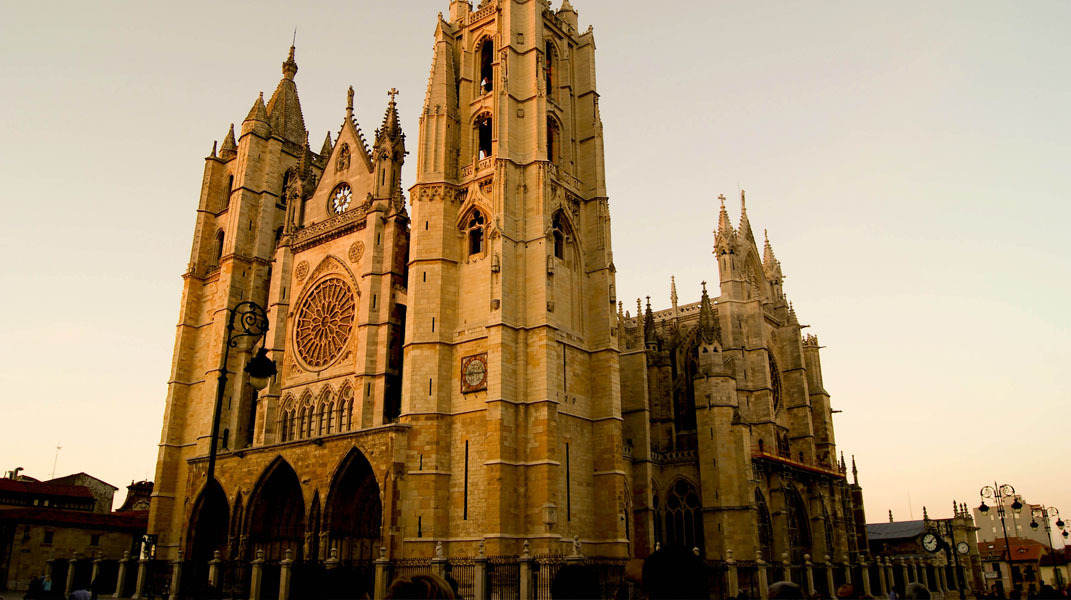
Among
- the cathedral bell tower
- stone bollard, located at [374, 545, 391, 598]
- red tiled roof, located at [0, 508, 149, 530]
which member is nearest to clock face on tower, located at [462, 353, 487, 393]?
the cathedral bell tower

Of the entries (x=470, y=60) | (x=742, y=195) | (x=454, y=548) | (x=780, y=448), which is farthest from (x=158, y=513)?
(x=742, y=195)

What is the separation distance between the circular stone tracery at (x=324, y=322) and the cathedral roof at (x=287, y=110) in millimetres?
10699

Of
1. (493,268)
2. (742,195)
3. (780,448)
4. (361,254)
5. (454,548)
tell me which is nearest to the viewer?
(454,548)

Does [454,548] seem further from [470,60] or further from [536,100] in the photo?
[470,60]

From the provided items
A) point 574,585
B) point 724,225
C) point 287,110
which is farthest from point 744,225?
point 574,585

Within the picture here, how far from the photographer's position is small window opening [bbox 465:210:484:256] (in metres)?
28.0

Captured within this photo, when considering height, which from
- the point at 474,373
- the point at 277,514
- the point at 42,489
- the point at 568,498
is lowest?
the point at 277,514

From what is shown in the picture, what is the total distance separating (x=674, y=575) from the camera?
4.80 m

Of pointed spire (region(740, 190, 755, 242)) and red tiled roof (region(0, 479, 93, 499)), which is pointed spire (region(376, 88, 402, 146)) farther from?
red tiled roof (region(0, 479, 93, 499))

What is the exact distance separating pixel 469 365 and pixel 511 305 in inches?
96.5

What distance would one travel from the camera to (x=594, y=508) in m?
26.1

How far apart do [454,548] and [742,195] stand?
2576cm

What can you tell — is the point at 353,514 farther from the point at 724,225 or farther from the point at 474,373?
the point at 724,225

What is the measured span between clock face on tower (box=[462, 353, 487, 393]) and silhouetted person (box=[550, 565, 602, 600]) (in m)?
16.9
